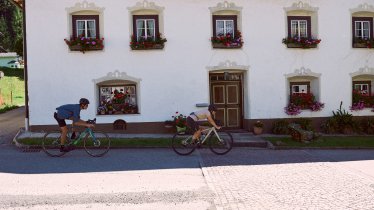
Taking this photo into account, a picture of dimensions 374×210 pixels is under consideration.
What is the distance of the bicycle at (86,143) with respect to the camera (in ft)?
37.9

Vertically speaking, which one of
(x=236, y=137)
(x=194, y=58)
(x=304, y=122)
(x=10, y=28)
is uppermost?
(x=10, y=28)

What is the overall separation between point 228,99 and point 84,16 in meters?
6.57

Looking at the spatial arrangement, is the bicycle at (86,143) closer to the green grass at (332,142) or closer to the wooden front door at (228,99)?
the green grass at (332,142)

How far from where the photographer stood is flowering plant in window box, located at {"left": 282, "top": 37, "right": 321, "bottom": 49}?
1666cm

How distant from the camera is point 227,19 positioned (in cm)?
1670

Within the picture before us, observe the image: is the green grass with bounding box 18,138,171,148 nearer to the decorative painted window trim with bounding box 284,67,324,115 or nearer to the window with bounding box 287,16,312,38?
the decorative painted window trim with bounding box 284,67,324,115

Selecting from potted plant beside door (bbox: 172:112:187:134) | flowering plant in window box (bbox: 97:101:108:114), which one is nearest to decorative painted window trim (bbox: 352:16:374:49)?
potted plant beside door (bbox: 172:112:187:134)

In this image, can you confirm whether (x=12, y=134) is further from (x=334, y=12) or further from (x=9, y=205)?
(x=334, y=12)

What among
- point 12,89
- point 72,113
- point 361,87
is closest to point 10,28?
point 12,89

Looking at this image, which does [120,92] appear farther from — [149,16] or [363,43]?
[363,43]

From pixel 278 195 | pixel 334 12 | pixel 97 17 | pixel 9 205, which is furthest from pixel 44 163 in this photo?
pixel 334 12

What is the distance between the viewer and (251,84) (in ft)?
55.0

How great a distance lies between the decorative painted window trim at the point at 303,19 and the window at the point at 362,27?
180cm

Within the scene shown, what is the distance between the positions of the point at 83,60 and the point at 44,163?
6.04 m
